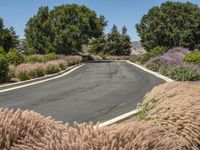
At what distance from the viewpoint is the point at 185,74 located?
25.8 meters

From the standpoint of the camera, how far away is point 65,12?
250ft

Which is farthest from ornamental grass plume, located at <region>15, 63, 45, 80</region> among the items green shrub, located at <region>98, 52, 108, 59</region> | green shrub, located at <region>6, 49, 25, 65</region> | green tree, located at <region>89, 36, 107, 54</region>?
green tree, located at <region>89, 36, 107, 54</region>

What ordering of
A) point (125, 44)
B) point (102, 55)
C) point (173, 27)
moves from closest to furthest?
point (173, 27), point (102, 55), point (125, 44)

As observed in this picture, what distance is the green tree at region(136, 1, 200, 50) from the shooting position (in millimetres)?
72125

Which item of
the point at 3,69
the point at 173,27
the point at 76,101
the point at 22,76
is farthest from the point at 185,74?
the point at 173,27

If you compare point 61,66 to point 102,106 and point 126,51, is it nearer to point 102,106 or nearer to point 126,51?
point 102,106

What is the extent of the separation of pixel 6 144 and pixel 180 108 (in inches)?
122

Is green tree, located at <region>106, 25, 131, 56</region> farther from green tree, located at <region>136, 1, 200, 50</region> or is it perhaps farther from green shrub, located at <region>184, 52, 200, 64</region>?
green shrub, located at <region>184, 52, 200, 64</region>

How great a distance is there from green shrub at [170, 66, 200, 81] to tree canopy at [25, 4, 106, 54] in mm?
44758

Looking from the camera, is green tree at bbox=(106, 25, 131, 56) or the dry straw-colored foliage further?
green tree at bbox=(106, 25, 131, 56)

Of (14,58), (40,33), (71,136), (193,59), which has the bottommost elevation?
(193,59)

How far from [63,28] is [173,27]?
16.9 m

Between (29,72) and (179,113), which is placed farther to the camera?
(29,72)

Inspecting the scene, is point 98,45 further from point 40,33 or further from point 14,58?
point 14,58
